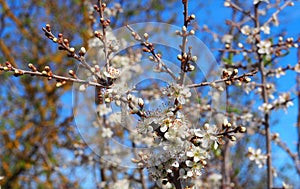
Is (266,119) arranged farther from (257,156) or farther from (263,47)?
(263,47)

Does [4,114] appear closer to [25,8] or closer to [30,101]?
[30,101]

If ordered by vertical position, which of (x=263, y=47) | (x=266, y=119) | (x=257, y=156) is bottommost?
(x=257, y=156)

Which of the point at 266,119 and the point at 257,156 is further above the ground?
the point at 266,119

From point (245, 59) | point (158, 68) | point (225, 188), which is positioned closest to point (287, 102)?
point (245, 59)

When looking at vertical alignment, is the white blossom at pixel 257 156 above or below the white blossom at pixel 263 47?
below

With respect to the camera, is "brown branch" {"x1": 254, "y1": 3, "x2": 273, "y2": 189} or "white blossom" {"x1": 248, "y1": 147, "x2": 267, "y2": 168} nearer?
"brown branch" {"x1": 254, "y1": 3, "x2": 273, "y2": 189}

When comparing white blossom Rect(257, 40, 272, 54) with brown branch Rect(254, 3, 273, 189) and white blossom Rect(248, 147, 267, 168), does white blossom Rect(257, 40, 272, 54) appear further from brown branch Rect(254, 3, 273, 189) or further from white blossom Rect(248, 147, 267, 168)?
white blossom Rect(248, 147, 267, 168)

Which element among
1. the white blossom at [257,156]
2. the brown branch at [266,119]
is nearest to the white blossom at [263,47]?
the brown branch at [266,119]

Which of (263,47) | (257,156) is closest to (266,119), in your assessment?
(257,156)

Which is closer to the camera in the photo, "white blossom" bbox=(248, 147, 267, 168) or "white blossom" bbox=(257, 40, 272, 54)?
"white blossom" bbox=(257, 40, 272, 54)

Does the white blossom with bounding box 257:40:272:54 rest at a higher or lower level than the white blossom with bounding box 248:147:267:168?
higher

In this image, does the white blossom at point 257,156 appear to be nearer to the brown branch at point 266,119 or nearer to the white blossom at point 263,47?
the brown branch at point 266,119

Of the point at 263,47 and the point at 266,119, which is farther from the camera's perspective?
the point at 266,119

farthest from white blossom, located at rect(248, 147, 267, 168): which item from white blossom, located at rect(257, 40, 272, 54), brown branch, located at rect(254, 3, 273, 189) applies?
white blossom, located at rect(257, 40, 272, 54)
